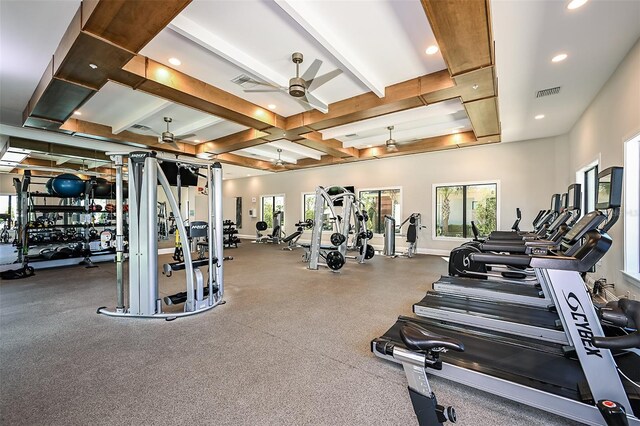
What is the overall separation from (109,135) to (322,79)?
5674 millimetres

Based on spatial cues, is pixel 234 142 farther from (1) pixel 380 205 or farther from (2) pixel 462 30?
(2) pixel 462 30

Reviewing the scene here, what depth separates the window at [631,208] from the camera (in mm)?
3330

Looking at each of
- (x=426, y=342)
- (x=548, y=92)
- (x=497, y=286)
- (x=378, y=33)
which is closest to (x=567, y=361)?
(x=426, y=342)

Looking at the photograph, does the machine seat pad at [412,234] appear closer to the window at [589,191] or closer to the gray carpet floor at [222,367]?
the window at [589,191]

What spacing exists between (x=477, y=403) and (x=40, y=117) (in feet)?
23.4

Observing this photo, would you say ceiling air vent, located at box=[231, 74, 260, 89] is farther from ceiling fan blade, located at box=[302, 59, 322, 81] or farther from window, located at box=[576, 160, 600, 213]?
window, located at box=[576, 160, 600, 213]

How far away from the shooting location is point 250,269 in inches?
248

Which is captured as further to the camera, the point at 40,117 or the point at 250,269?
the point at 250,269

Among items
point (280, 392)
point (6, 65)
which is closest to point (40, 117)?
point (6, 65)

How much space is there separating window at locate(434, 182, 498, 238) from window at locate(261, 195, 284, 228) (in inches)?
261

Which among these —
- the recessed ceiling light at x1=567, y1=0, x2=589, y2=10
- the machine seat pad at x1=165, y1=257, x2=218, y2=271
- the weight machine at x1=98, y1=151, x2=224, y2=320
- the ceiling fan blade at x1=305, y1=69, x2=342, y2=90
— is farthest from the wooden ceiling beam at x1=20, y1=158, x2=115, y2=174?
the recessed ceiling light at x1=567, y1=0, x2=589, y2=10

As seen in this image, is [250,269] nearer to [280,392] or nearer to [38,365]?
[38,365]

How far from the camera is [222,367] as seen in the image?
234 cm

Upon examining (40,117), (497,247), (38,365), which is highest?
(40,117)
